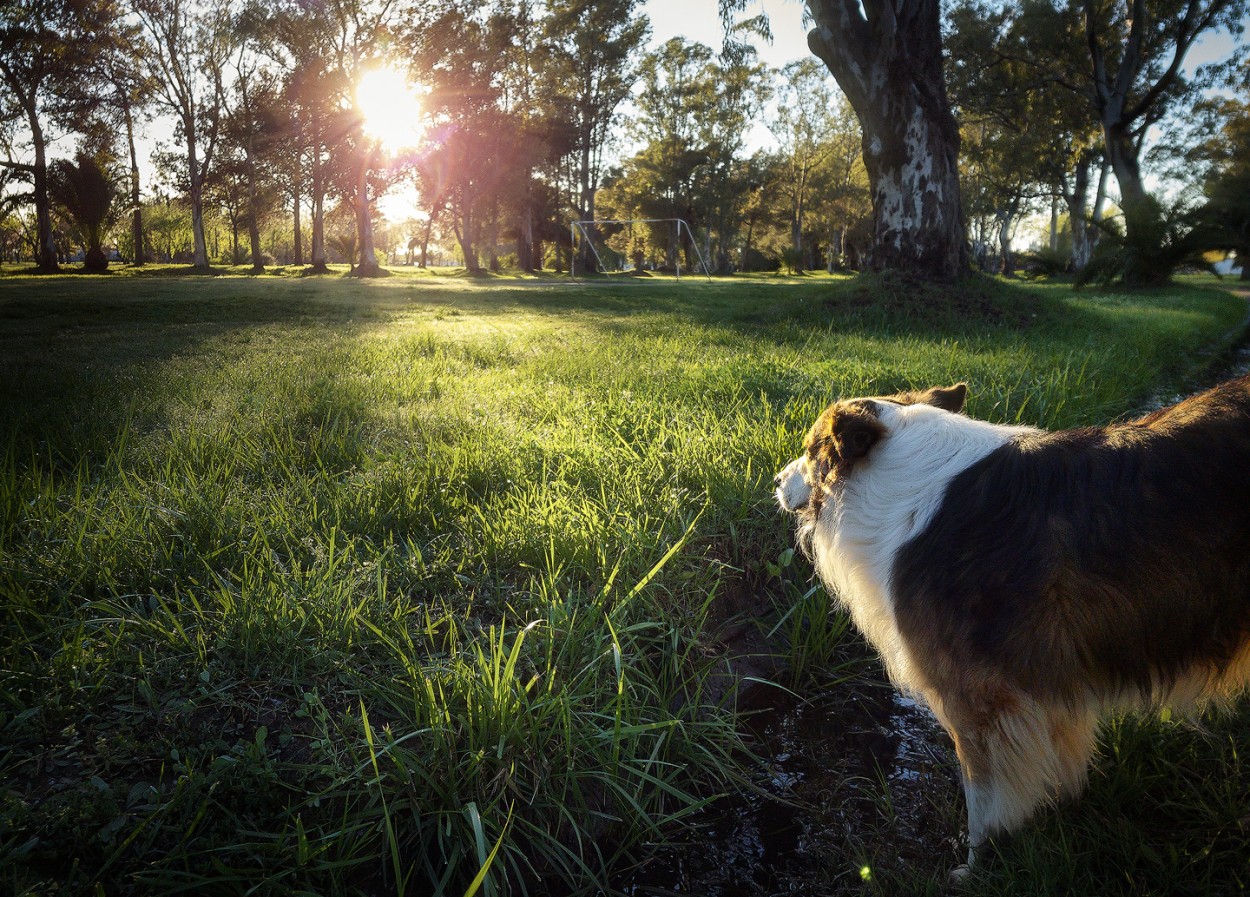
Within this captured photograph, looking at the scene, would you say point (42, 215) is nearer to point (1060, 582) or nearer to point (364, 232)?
point (1060, 582)

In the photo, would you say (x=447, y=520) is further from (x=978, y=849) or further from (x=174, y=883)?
(x=978, y=849)

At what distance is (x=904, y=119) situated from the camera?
36.4 feet

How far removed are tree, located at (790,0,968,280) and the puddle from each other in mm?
10362

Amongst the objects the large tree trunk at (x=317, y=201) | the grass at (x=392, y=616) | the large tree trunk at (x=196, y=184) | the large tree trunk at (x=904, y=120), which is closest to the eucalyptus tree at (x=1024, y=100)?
the large tree trunk at (x=904, y=120)

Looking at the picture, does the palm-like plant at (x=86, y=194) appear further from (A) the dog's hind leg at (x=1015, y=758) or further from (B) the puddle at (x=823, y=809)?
(A) the dog's hind leg at (x=1015, y=758)

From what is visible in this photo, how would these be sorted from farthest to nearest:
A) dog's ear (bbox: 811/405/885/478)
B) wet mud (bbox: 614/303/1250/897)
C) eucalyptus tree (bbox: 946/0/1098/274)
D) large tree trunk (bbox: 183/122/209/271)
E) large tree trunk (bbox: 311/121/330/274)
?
1. large tree trunk (bbox: 311/121/330/274)
2. large tree trunk (bbox: 183/122/209/271)
3. eucalyptus tree (bbox: 946/0/1098/274)
4. dog's ear (bbox: 811/405/885/478)
5. wet mud (bbox: 614/303/1250/897)

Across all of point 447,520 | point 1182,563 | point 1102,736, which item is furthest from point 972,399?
point 447,520

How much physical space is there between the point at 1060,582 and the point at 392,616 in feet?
7.65

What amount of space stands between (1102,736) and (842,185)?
Result: 6205 cm

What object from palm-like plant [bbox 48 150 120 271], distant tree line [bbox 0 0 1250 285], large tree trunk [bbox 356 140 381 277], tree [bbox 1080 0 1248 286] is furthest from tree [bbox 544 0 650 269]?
palm-like plant [bbox 48 150 120 271]

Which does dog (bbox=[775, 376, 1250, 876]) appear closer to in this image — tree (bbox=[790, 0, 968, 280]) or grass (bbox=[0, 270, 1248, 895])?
grass (bbox=[0, 270, 1248, 895])

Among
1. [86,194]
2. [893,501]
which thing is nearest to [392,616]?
[893,501]

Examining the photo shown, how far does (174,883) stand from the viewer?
1762 mm

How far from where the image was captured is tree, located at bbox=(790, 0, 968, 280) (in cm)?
1101
